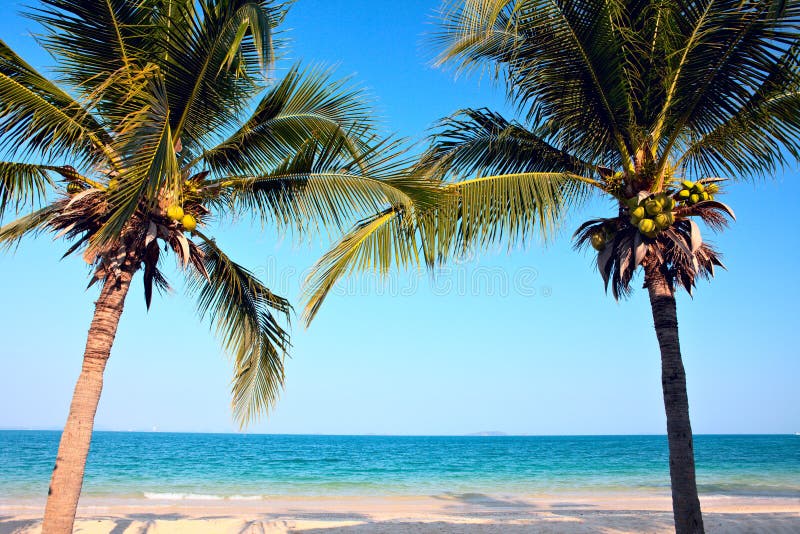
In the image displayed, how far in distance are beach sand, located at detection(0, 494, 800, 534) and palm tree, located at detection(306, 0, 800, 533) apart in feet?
22.2

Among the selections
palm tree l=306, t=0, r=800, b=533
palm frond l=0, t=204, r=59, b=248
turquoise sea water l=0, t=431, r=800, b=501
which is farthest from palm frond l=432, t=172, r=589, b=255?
turquoise sea water l=0, t=431, r=800, b=501

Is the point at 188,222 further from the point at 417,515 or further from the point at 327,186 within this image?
the point at 417,515

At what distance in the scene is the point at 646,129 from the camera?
21.8ft

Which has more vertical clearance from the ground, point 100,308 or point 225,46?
point 225,46

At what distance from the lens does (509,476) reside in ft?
105

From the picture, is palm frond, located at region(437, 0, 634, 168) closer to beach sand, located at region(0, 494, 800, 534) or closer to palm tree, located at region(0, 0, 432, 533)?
palm tree, located at region(0, 0, 432, 533)

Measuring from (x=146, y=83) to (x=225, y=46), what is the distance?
2.53ft

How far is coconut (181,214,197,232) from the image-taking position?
6.07 m

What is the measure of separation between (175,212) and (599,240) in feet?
14.3

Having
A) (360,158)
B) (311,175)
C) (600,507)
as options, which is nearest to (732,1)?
(360,158)

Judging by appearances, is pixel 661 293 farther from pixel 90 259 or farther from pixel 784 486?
pixel 784 486

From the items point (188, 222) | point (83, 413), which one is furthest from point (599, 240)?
point (83, 413)

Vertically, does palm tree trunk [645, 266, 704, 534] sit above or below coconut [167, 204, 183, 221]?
below

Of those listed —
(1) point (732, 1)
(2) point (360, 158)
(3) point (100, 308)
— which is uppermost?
(1) point (732, 1)
